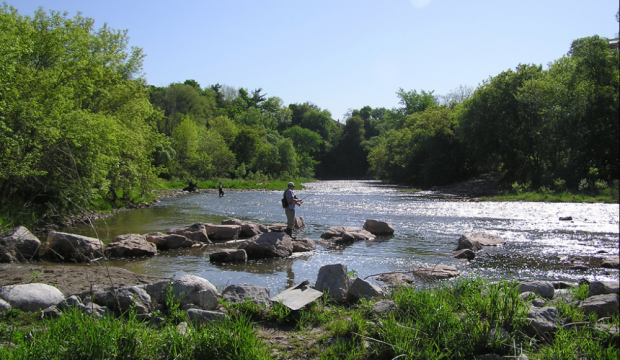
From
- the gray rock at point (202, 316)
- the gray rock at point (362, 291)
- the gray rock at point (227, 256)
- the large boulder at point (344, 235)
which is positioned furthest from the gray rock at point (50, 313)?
the large boulder at point (344, 235)

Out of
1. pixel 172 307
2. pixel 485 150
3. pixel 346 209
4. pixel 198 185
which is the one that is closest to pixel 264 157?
pixel 198 185

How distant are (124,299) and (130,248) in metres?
7.50

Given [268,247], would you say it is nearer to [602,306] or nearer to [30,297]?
[30,297]

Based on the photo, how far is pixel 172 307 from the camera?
252 inches

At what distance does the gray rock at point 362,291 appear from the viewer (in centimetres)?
771

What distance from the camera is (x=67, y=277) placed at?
943 centimetres

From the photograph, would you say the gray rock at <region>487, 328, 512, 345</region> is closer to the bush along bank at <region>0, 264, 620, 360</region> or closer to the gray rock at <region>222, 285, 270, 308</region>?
the bush along bank at <region>0, 264, 620, 360</region>

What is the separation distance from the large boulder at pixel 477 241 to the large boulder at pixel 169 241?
954 centimetres

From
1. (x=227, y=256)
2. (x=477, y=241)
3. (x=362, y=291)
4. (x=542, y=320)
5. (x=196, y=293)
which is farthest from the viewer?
(x=477, y=241)

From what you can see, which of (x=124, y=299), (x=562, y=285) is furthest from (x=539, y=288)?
(x=124, y=299)

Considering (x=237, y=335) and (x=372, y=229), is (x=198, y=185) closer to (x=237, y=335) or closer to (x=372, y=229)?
(x=372, y=229)

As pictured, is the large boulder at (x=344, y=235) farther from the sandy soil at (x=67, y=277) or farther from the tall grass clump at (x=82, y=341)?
the tall grass clump at (x=82, y=341)

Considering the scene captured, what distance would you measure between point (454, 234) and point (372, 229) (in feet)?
11.7

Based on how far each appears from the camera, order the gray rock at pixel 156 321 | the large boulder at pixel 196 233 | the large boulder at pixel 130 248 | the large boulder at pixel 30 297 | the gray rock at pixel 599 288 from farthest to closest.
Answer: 1. the large boulder at pixel 196 233
2. the large boulder at pixel 130 248
3. the gray rock at pixel 599 288
4. the large boulder at pixel 30 297
5. the gray rock at pixel 156 321
